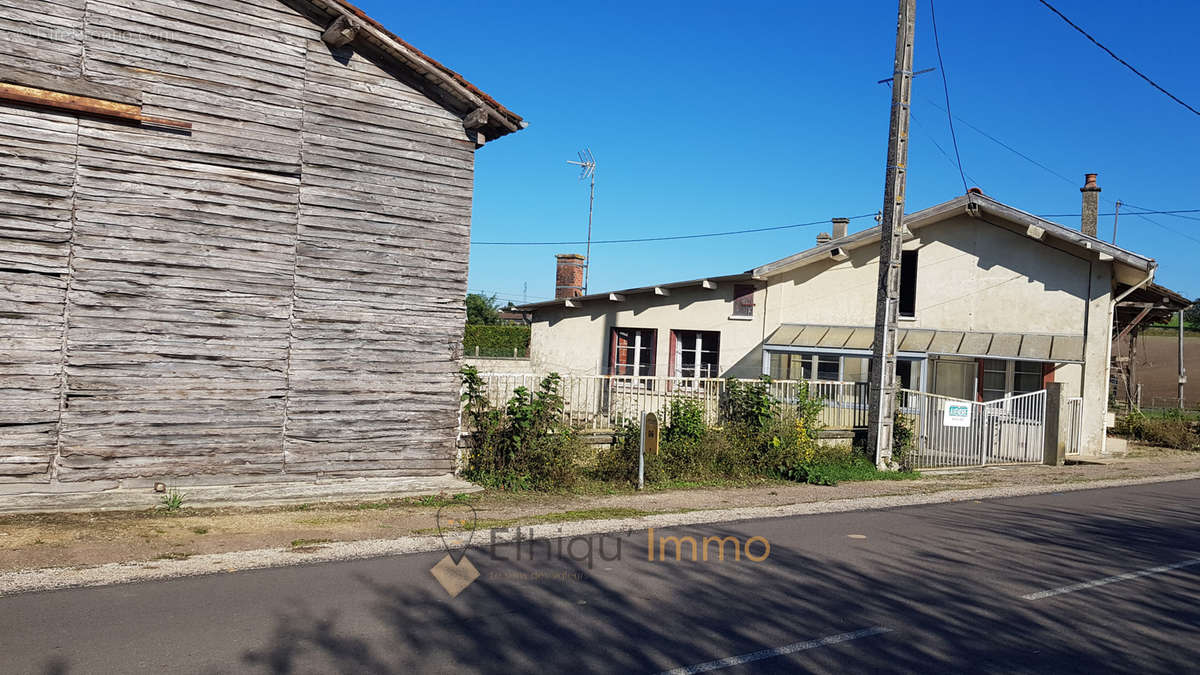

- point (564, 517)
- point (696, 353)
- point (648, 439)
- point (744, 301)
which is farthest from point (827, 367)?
point (564, 517)

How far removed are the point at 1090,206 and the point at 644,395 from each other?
15.2m

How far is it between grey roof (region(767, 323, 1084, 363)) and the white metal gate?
1.58 meters

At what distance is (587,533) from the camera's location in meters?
9.10

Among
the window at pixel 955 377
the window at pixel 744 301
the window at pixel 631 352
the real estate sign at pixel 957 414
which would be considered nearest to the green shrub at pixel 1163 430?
the window at pixel 955 377

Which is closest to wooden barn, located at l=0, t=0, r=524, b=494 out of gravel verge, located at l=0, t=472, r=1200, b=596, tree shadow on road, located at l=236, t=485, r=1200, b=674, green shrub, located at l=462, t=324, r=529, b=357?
gravel verge, located at l=0, t=472, r=1200, b=596

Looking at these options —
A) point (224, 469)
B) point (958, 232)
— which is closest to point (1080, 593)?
point (224, 469)

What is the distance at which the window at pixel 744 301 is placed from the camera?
71.3 ft

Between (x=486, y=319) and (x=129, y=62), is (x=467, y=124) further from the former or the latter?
(x=486, y=319)

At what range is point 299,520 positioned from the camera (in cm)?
923

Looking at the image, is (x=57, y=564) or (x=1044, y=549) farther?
(x=1044, y=549)

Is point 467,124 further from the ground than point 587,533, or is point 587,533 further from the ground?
point 467,124

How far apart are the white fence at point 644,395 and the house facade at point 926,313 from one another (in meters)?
4.11

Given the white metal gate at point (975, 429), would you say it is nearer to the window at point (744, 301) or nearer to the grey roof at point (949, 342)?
the grey roof at point (949, 342)

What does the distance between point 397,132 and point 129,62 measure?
308cm
